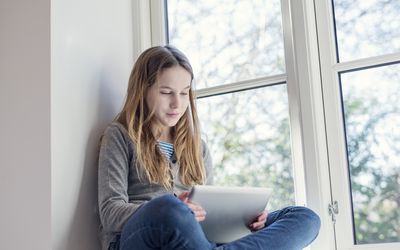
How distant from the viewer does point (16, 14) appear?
4.78 ft

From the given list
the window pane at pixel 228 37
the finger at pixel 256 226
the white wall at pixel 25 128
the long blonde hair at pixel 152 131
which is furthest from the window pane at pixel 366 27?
the white wall at pixel 25 128

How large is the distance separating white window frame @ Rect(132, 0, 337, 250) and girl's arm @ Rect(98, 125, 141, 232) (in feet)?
1.51

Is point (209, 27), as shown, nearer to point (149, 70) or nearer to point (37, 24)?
point (149, 70)

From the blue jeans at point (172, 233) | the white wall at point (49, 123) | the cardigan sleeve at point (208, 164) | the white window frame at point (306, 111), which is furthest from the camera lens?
the cardigan sleeve at point (208, 164)

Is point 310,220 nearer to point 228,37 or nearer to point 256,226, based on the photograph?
point 256,226

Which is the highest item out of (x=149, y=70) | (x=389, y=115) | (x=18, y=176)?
(x=149, y=70)

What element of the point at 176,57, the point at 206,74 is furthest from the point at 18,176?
the point at 206,74

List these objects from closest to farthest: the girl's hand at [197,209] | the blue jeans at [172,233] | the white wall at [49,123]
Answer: the blue jeans at [172,233] → the girl's hand at [197,209] → the white wall at [49,123]

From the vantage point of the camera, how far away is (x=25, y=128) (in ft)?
4.53

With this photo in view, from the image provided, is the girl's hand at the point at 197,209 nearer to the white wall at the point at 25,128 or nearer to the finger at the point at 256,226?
the finger at the point at 256,226

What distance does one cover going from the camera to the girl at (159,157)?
1204mm

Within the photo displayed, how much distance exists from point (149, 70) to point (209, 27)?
0.36 meters

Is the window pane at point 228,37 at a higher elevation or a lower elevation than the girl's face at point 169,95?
higher

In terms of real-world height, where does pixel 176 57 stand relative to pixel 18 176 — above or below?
above
